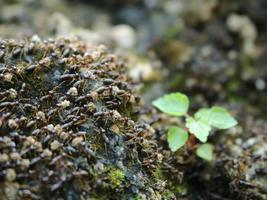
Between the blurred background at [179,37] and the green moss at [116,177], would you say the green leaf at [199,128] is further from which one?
the blurred background at [179,37]

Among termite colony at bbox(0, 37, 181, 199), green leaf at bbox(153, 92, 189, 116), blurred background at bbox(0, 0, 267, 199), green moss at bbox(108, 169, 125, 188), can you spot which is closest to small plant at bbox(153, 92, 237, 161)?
green leaf at bbox(153, 92, 189, 116)

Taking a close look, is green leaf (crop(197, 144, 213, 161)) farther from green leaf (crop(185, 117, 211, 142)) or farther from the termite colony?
the termite colony

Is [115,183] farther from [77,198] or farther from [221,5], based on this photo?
[221,5]

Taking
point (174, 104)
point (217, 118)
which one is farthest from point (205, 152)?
point (174, 104)

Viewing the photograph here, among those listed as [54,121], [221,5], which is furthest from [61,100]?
[221,5]

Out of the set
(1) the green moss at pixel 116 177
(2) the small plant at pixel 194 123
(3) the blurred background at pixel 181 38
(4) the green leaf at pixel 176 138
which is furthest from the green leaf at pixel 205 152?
(3) the blurred background at pixel 181 38
